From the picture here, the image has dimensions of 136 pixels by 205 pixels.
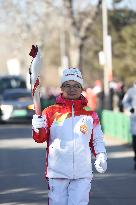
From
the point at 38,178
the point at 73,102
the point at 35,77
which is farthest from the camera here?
the point at 38,178

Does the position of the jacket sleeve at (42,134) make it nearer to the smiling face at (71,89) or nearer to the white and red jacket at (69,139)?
the white and red jacket at (69,139)

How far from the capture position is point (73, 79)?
325 inches

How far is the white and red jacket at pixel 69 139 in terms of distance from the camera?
26.6 feet

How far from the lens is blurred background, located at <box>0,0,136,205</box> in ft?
51.9

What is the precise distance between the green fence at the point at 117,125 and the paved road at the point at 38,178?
434 mm

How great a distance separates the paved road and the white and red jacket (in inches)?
169

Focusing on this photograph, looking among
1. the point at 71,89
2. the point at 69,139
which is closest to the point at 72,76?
the point at 71,89

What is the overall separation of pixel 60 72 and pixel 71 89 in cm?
5476

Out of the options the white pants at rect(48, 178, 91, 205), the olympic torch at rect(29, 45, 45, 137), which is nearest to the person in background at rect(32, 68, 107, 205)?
the white pants at rect(48, 178, 91, 205)

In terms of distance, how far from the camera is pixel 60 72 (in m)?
62.9

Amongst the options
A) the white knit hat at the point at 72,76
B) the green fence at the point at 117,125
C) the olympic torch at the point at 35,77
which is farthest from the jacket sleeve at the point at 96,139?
the green fence at the point at 117,125

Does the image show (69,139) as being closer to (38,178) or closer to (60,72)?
(38,178)

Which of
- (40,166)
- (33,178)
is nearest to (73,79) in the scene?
(33,178)

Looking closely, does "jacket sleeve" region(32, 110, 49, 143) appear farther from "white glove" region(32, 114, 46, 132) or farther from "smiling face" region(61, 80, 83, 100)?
"smiling face" region(61, 80, 83, 100)
